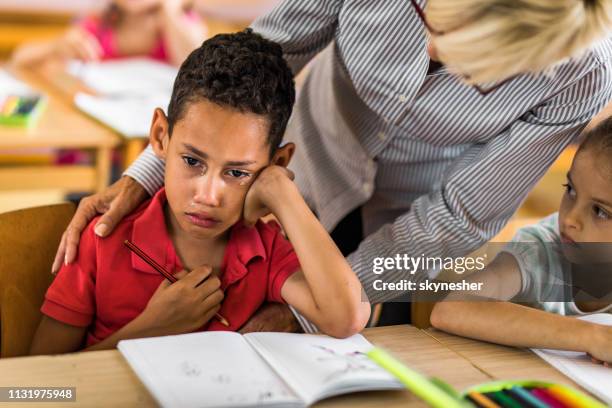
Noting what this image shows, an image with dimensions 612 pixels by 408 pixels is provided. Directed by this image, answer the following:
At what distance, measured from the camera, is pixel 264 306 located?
1.40m

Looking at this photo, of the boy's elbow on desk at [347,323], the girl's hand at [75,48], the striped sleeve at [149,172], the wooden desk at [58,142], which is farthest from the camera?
the girl's hand at [75,48]

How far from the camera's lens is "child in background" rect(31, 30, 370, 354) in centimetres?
127

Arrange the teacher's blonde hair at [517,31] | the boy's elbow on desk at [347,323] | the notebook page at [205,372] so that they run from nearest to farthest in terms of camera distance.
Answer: the notebook page at [205,372], the teacher's blonde hair at [517,31], the boy's elbow on desk at [347,323]

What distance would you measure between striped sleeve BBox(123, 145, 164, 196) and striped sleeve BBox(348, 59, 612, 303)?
395 millimetres

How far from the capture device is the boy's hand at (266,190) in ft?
4.26

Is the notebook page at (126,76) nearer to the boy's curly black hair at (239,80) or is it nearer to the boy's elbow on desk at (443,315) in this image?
the boy's curly black hair at (239,80)

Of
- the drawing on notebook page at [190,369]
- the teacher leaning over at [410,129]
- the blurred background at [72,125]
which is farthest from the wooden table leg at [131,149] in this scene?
the drawing on notebook page at [190,369]

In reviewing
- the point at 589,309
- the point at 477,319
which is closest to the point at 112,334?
the point at 477,319

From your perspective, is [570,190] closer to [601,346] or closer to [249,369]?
[601,346]

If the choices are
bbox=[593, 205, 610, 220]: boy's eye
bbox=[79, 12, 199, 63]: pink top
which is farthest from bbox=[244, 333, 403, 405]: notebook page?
bbox=[79, 12, 199, 63]: pink top

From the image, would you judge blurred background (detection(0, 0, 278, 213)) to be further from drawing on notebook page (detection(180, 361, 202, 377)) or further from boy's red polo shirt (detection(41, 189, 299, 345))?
drawing on notebook page (detection(180, 361, 202, 377))

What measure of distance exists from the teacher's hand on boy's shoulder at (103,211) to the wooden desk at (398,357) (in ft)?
0.80

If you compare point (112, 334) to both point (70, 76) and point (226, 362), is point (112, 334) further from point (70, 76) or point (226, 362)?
point (70, 76)

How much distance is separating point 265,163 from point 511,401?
0.53 m
